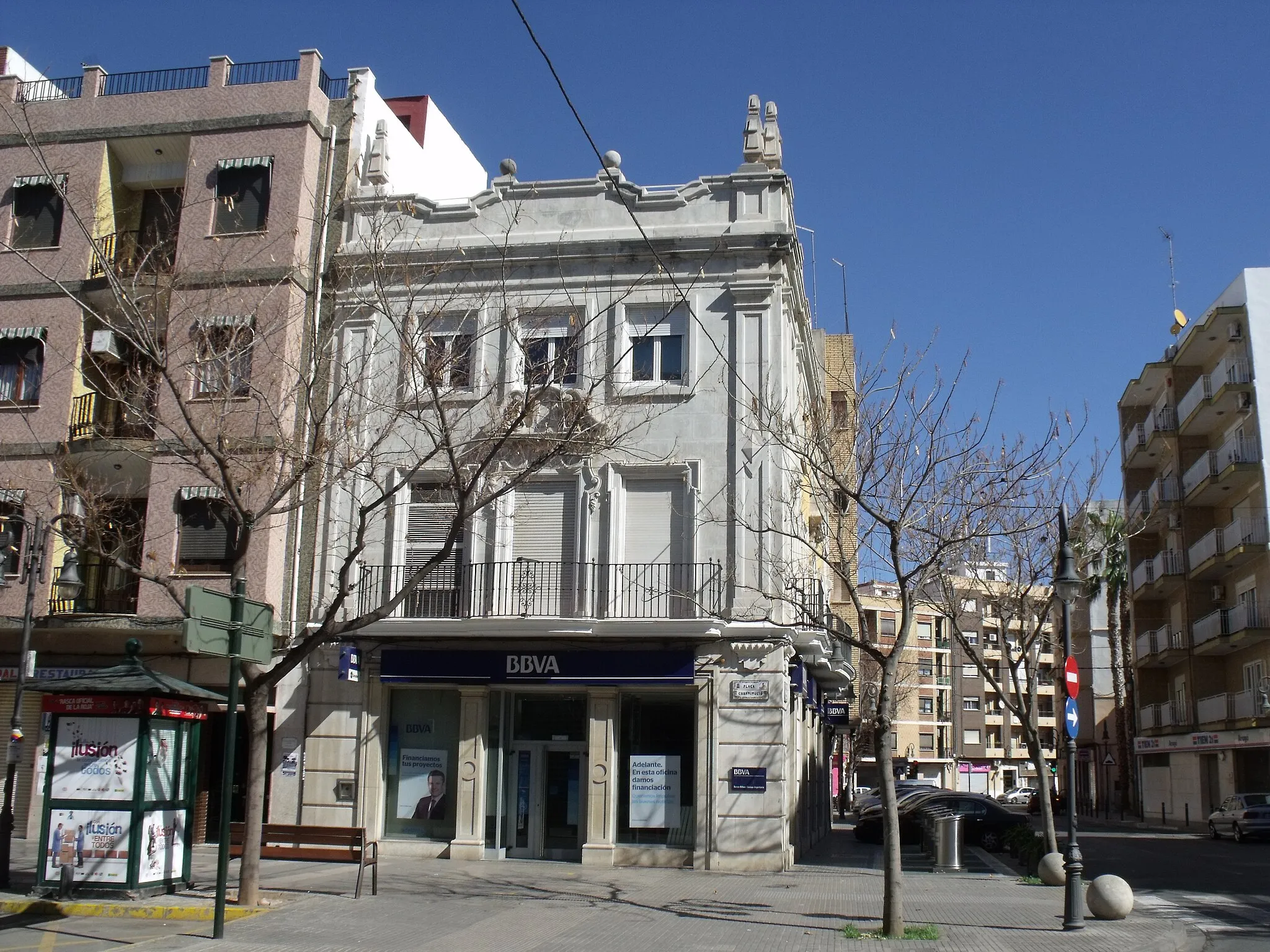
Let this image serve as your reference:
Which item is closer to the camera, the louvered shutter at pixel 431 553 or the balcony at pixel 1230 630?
the louvered shutter at pixel 431 553

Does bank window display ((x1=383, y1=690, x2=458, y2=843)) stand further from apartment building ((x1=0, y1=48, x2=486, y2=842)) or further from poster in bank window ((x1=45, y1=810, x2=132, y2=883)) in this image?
poster in bank window ((x1=45, y1=810, x2=132, y2=883))

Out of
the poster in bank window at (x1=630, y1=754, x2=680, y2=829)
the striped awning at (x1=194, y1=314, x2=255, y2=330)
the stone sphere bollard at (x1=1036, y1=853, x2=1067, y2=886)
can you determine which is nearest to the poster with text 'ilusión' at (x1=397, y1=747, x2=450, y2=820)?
the poster in bank window at (x1=630, y1=754, x2=680, y2=829)

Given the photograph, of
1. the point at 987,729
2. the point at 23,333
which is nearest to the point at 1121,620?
the point at 987,729

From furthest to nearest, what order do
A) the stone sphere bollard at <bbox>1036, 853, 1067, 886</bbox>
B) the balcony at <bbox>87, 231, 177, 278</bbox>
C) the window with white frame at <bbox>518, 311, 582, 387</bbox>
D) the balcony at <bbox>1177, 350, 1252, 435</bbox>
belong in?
the balcony at <bbox>1177, 350, 1252, 435</bbox>
the balcony at <bbox>87, 231, 177, 278</bbox>
the window with white frame at <bbox>518, 311, 582, 387</bbox>
the stone sphere bollard at <bbox>1036, 853, 1067, 886</bbox>

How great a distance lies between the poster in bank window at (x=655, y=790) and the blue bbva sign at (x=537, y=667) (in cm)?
142

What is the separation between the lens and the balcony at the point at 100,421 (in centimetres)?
2170

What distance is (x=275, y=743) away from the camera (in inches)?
816

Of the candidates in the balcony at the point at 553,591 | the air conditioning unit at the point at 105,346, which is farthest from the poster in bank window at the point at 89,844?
the air conditioning unit at the point at 105,346

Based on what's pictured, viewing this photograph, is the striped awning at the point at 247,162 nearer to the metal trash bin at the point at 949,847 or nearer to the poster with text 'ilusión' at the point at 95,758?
the poster with text 'ilusión' at the point at 95,758

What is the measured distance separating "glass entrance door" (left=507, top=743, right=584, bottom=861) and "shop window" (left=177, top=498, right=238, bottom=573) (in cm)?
607

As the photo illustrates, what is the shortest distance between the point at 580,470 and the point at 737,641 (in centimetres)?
388

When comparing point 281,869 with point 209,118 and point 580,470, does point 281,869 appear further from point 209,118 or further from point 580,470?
point 209,118

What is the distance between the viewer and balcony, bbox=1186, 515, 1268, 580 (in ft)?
130

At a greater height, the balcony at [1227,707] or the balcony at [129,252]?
the balcony at [129,252]
